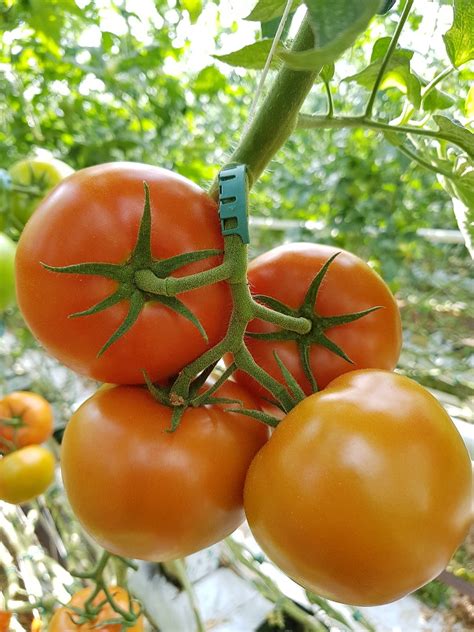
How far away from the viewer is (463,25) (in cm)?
34

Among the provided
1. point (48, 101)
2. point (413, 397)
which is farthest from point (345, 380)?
point (48, 101)

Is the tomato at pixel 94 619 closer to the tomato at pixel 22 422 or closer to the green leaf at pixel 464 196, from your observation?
the tomato at pixel 22 422

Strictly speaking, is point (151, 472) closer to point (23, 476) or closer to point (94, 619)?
point (94, 619)

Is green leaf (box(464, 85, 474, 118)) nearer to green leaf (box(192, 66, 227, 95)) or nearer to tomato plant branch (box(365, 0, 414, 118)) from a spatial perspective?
tomato plant branch (box(365, 0, 414, 118))

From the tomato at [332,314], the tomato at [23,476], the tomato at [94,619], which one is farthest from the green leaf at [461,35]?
the tomato at [23,476]

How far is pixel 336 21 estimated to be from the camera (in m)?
0.18

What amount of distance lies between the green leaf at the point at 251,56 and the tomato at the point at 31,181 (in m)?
0.47

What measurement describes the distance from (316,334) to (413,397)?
0.30 ft

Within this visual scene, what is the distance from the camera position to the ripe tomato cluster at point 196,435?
11.4 inches

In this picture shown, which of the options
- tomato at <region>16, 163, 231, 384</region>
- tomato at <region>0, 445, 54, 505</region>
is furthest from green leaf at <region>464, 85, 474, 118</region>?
tomato at <region>0, 445, 54, 505</region>

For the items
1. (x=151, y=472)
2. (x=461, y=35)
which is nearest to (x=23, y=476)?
(x=151, y=472)

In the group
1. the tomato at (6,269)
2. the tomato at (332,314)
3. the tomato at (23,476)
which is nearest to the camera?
the tomato at (332,314)

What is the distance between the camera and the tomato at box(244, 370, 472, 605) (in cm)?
29

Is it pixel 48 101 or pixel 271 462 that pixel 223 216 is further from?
pixel 48 101
